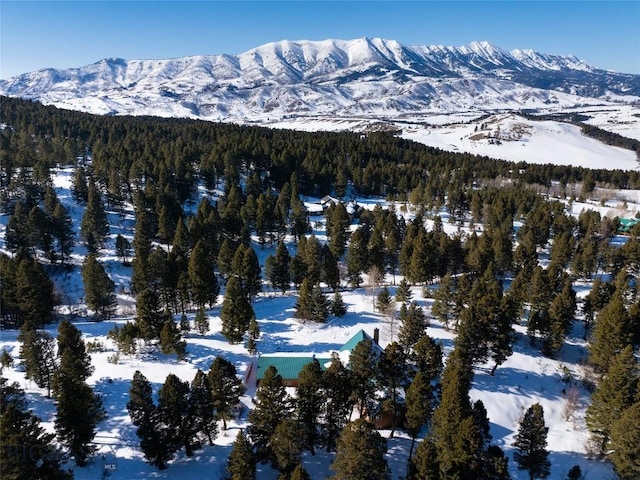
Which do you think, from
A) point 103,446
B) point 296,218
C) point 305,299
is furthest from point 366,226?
point 103,446

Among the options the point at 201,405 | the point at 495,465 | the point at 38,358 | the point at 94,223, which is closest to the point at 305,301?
the point at 201,405

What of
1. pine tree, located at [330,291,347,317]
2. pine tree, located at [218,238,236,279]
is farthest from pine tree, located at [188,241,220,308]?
pine tree, located at [330,291,347,317]

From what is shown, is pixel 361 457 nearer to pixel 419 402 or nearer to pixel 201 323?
pixel 419 402

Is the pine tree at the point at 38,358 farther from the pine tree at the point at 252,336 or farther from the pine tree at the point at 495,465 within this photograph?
the pine tree at the point at 495,465

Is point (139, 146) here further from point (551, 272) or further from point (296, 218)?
point (551, 272)

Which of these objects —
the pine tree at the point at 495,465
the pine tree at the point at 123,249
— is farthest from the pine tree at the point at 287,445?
the pine tree at the point at 123,249

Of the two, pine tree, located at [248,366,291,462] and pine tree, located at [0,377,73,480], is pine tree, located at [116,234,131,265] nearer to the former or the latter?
pine tree, located at [0,377,73,480]

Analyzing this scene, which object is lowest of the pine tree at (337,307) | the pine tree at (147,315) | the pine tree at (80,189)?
the pine tree at (337,307)
